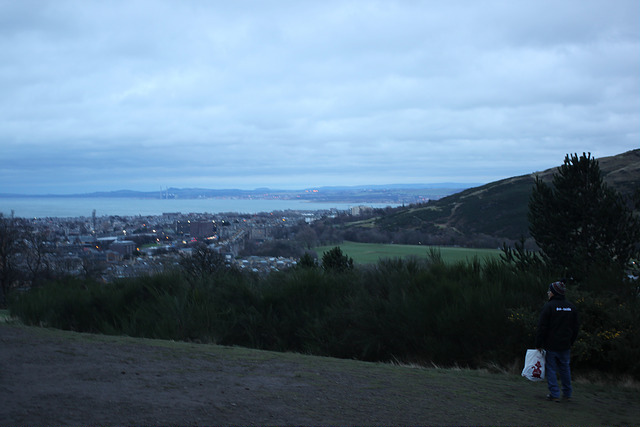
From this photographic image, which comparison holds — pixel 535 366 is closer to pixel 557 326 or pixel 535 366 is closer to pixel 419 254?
pixel 557 326

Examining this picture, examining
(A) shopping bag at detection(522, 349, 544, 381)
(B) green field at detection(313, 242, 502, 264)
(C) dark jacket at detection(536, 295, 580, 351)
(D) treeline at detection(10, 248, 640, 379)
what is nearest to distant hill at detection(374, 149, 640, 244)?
(B) green field at detection(313, 242, 502, 264)

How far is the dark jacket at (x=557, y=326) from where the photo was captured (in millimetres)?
→ 6230

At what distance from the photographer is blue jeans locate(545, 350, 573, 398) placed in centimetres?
613

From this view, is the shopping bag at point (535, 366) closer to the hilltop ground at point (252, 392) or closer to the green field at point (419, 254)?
the hilltop ground at point (252, 392)

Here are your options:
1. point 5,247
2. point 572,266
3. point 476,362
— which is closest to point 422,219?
point 5,247

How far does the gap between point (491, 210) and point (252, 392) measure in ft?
165

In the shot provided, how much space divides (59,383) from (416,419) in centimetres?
348

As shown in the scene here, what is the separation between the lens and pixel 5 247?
74.6ft

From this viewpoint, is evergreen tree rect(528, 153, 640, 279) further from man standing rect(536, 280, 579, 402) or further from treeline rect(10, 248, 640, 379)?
man standing rect(536, 280, 579, 402)

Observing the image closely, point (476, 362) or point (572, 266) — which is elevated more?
point (572, 266)

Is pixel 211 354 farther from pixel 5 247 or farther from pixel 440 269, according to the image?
pixel 5 247

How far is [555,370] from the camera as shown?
6211mm

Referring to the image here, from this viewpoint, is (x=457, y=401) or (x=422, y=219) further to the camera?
(x=422, y=219)

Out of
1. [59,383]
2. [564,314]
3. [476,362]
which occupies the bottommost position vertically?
[476,362]
